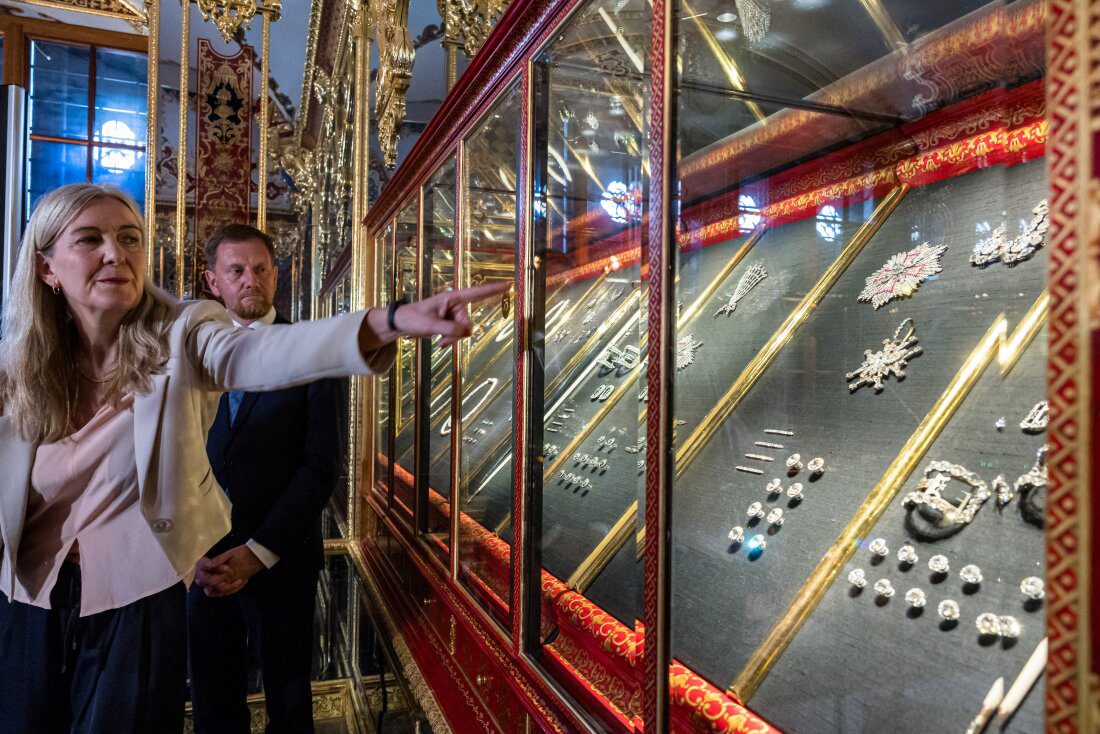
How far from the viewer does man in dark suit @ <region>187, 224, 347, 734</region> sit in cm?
216

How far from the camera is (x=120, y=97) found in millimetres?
5836

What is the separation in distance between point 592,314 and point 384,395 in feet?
8.44

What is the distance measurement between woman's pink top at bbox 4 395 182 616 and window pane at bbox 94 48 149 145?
5.26 metres

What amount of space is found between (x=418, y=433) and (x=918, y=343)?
203cm

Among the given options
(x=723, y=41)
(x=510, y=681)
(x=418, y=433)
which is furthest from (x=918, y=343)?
(x=418, y=433)

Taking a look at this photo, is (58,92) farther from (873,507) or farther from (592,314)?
(873,507)

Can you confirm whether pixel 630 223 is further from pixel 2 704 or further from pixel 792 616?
pixel 2 704

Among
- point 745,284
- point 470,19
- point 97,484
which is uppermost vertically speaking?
point 470,19

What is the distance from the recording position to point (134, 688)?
1.29 meters

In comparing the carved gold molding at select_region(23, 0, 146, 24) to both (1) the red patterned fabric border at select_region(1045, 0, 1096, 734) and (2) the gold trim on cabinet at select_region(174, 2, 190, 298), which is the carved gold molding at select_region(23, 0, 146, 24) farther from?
(1) the red patterned fabric border at select_region(1045, 0, 1096, 734)

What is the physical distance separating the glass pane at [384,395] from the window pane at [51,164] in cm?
320

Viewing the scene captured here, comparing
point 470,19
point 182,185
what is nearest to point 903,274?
point 470,19

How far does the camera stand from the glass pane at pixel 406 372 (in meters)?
2.88

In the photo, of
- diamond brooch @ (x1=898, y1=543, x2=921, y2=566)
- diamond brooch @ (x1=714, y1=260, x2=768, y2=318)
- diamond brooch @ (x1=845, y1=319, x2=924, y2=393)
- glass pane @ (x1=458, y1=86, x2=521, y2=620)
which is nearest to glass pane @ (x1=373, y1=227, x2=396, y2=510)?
glass pane @ (x1=458, y1=86, x2=521, y2=620)
